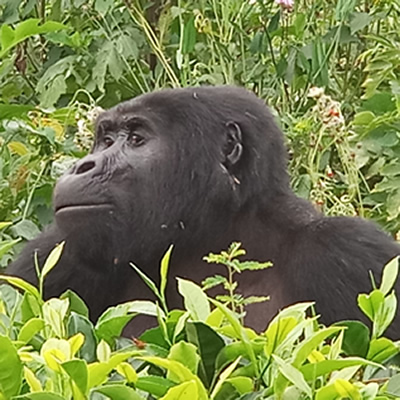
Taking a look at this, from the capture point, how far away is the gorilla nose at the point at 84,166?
2.44 meters

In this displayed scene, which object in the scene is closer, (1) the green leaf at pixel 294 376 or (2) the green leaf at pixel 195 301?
(1) the green leaf at pixel 294 376

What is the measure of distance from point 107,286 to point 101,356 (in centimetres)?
147

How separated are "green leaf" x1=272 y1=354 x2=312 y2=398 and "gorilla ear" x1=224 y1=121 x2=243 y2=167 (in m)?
1.57

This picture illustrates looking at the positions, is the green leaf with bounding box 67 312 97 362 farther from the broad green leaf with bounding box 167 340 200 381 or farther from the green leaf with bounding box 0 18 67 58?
the green leaf with bounding box 0 18 67 58

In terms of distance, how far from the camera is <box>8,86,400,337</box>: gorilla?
7.89 ft

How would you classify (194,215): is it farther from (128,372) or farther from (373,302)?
(128,372)

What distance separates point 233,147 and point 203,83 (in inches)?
42.4

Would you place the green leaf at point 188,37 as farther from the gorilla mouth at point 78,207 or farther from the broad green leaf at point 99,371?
the broad green leaf at point 99,371

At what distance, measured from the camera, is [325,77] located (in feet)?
11.2

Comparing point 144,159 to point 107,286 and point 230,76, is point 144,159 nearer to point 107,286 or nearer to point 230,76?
point 107,286

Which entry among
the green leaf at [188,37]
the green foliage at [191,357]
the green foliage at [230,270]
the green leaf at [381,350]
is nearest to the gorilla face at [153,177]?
the green leaf at [188,37]

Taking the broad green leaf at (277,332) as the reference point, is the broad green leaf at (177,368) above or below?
above

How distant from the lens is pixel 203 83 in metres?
3.62

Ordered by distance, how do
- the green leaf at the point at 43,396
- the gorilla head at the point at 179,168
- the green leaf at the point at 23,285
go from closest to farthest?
1. the green leaf at the point at 43,396
2. the green leaf at the point at 23,285
3. the gorilla head at the point at 179,168
